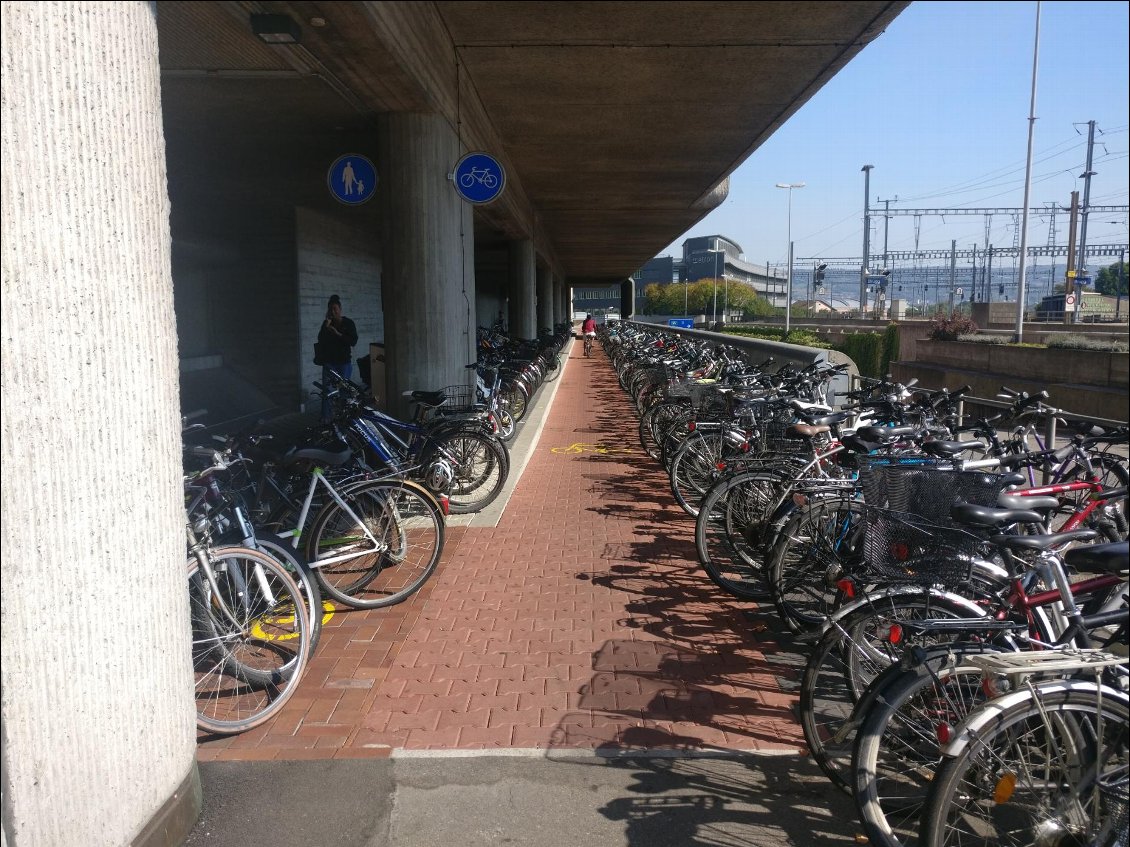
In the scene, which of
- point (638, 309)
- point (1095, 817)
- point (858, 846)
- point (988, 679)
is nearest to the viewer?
point (1095, 817)

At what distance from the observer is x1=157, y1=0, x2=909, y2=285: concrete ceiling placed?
614cm

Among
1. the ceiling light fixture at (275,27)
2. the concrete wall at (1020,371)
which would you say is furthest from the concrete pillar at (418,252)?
the concrete wall at (1020,371)

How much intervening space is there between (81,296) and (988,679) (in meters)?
2.54

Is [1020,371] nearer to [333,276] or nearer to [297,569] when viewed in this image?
[333,276]

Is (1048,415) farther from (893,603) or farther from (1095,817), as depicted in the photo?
(1095,817)

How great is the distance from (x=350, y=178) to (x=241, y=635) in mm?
6169

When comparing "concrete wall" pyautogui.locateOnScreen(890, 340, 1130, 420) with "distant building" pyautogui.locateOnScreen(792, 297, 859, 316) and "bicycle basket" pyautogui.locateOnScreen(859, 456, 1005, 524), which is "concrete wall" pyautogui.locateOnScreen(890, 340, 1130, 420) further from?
"distant building" pyautogui.locateOnScreen(792, 297, 859, 316)

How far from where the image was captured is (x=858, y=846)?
2.88 metres

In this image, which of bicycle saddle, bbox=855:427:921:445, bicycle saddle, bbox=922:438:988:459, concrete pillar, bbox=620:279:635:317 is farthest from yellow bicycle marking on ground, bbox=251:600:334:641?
concrete pillar, bbox=620:279:635:317

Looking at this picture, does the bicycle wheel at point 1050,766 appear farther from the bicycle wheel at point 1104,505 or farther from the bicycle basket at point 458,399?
the bicycle basket at point 458,399

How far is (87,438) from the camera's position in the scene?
2404 millimetres

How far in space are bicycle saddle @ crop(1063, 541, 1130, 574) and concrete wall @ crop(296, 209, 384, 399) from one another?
40.6 feet

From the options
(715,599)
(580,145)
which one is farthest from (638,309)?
(715,599)

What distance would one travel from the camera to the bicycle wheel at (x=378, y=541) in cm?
488
